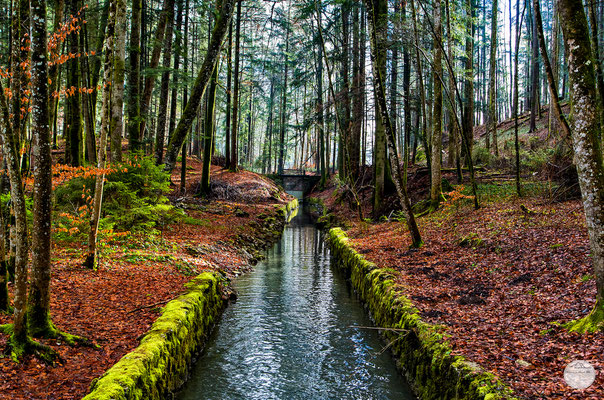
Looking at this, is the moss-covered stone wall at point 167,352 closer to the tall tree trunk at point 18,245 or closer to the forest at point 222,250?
the forest at point 222,250

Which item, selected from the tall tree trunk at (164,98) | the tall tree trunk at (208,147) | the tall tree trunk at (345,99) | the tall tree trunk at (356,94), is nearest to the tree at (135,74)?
the tall tree trunk at (164,98)

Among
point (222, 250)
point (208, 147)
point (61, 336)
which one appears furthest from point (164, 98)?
point (61, 336)

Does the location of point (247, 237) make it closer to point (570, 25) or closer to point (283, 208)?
point (283, 208)

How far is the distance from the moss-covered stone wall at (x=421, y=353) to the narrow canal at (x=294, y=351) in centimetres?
30

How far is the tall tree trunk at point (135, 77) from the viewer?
12.0 metres

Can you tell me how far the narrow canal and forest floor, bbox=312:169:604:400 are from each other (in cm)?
114

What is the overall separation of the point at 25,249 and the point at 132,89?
10285mm

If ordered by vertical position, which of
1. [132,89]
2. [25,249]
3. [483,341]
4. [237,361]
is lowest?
[237,361]

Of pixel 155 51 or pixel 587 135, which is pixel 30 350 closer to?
pixel 587 135

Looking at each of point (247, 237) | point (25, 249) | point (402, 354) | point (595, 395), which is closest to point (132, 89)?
point (247, 237)

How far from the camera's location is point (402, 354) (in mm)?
5730

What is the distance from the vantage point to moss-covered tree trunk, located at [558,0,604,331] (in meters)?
4.25

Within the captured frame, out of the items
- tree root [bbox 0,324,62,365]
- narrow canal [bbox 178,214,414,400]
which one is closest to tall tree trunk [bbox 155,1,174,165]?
narrow canal [bbox 178,214,414,400]

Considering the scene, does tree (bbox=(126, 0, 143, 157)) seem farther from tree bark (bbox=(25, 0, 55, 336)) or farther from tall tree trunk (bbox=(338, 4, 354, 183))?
tree bark (bbox=(25, 0, 55, 336))
